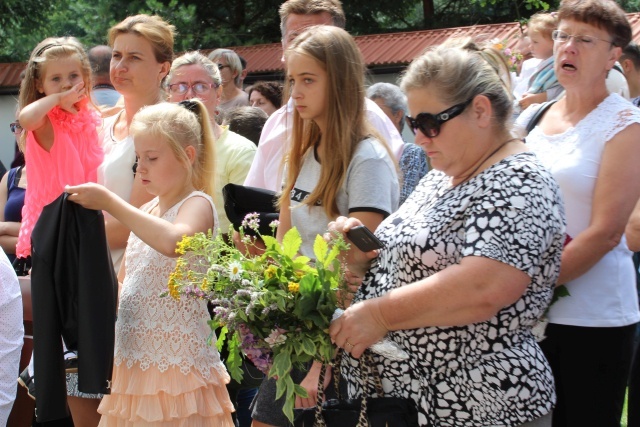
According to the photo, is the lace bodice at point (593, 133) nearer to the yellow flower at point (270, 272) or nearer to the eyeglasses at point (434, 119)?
the eyeglasses at point (434, 119)

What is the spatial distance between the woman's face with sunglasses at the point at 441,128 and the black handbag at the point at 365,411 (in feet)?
2.05

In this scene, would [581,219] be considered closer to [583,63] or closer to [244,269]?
[583,63]

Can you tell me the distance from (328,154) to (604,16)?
1.17m

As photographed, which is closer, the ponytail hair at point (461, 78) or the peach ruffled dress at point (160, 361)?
the ponytail hair at point (461, 78)

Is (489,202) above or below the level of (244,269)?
above

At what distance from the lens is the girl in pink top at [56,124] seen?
4.32 meters

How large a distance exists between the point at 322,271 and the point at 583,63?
143 centimetres

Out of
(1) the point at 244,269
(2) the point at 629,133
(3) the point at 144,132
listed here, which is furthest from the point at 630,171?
(3) the point at 144,132

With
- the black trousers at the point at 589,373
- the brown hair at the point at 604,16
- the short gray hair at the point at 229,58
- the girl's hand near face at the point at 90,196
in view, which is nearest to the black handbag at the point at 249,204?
the girl's hand near face at the point at 90,196

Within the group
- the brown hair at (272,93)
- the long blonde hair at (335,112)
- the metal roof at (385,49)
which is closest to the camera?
the long blonde hair at (335,112)

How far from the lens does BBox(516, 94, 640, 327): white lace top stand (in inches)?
124

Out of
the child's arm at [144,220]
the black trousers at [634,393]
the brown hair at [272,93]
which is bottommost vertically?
the black trousers at [634,393]

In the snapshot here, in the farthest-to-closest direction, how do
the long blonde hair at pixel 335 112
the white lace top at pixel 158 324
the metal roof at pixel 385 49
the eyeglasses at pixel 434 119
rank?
the metal roof at pixel 385 49, the white lace top at pixel 158 324, the long blonde hair at pixel 335 112, the eyeglasses at pixel 434 119

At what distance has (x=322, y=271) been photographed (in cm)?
258
